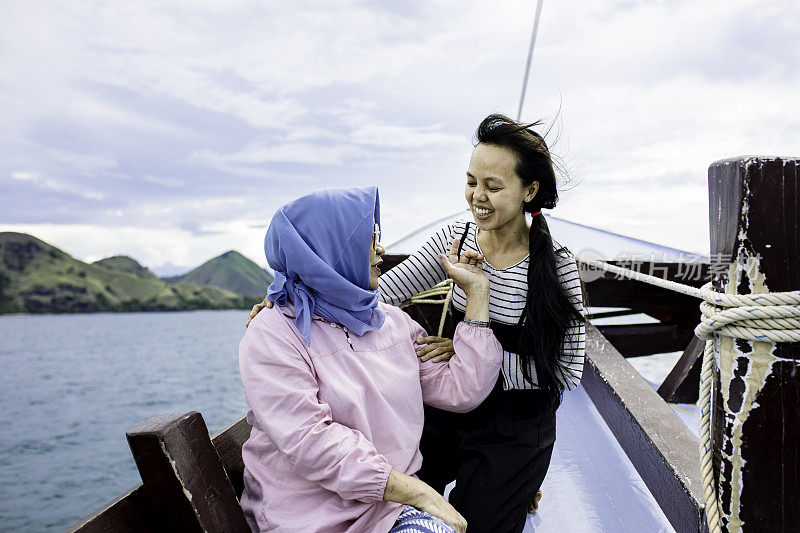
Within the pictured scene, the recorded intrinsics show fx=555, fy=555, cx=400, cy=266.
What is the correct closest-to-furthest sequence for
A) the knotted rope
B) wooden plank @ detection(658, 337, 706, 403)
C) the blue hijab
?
the blue hijab < the knotted rope < wooden plank @ detection(658, 337, 706, 403)

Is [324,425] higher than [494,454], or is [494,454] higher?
[324,425]

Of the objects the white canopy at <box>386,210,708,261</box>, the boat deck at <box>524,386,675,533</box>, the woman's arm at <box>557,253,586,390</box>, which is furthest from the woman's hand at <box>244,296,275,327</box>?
the white canopy at <box>386,210,708,261</box>

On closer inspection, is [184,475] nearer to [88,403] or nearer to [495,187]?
[495,187]

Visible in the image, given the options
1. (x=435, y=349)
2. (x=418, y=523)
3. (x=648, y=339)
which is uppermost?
(x=435, y=349)

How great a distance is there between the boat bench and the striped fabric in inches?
14.2

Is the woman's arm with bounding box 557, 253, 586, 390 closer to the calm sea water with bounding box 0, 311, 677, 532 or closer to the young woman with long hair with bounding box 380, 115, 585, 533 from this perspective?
the young woman with long hair with bounding box 380, 115, 585, 533

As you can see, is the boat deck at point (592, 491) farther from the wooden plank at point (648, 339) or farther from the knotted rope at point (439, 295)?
the wooden plank at point (648, 339)

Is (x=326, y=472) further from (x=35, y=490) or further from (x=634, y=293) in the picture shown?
(x=35, y=490)

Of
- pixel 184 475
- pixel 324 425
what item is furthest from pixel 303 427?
pixel 184 475

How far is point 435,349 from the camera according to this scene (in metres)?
1.61

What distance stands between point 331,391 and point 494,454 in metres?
0.73

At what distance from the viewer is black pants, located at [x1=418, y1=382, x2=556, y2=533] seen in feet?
5.62

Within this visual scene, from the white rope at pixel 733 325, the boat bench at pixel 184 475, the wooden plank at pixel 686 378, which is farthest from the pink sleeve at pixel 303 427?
the wooden plank at pixel 686 378

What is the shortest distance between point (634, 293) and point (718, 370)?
3.36m
